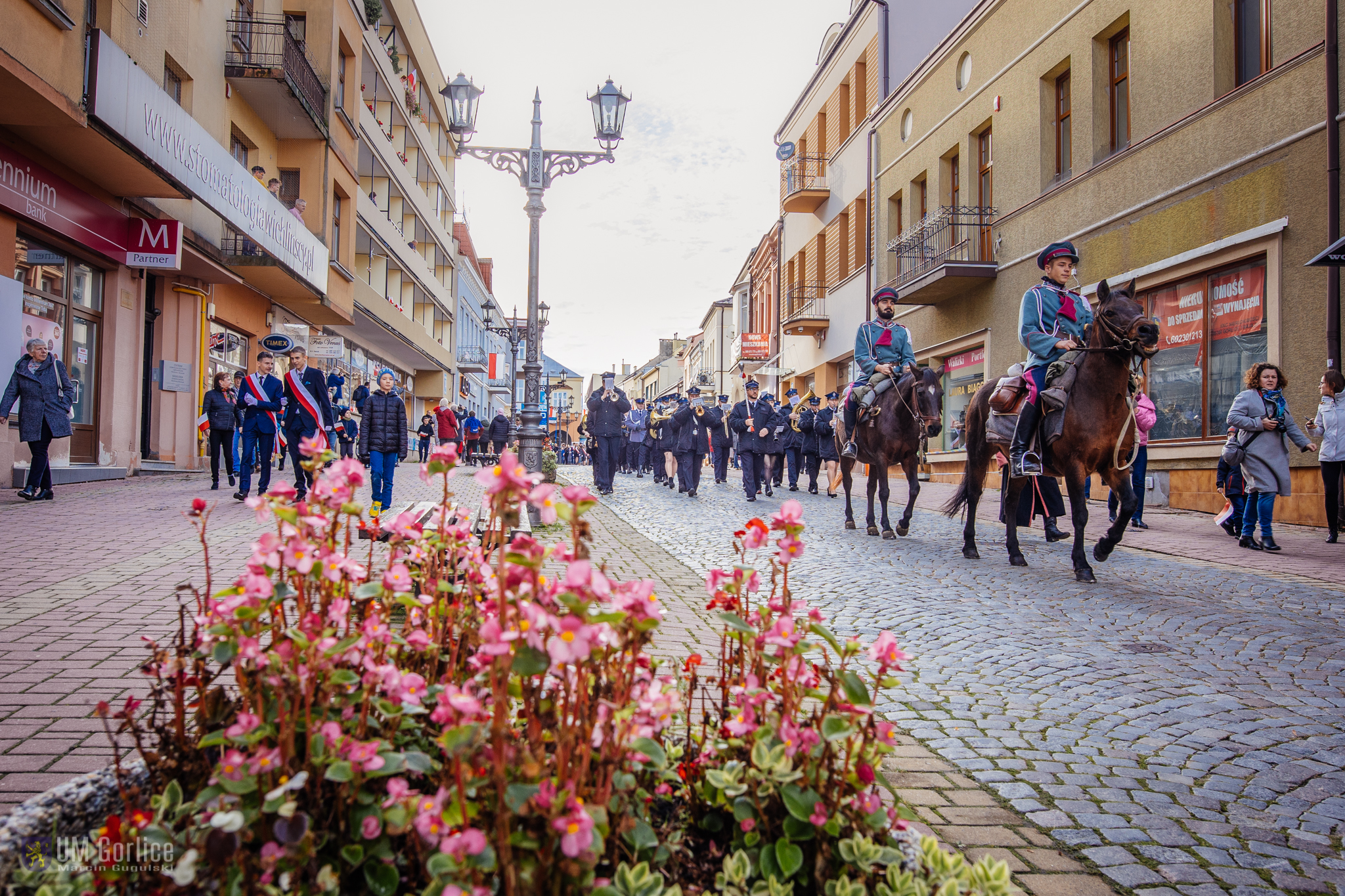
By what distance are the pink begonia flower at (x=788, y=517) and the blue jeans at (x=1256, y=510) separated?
887cm

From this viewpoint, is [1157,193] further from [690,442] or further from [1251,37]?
[690,442]

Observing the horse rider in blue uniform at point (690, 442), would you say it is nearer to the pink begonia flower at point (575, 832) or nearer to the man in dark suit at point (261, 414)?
the man in dark suit at point (261, 414)

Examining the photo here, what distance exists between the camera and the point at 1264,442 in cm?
916

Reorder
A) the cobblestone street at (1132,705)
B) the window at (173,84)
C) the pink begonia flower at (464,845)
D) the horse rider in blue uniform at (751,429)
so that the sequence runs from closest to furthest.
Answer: the pink begonia flower at (464,845) → the cobblestone street at (1132,705) → the horse rider in blue uniform at (751,429) → the window at (173,84)

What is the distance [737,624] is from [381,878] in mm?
816

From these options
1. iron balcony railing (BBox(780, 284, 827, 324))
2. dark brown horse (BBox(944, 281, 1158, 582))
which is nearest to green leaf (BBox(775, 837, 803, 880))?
dark brown horse (BBox(944, 281, 1158, 582))

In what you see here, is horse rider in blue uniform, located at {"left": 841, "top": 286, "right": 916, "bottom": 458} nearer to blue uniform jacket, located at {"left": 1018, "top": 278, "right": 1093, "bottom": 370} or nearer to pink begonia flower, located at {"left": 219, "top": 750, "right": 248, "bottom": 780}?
blue uniform jacket, located at {"left": 1018, "top": 278, "right": 1093, "bottom": 370}

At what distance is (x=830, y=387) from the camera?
96.6 ft

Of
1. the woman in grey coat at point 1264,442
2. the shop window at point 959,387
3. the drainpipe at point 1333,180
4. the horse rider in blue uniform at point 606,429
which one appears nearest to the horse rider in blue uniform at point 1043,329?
the woman in grey coat at point 1264,442

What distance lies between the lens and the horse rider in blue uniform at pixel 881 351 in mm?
10594

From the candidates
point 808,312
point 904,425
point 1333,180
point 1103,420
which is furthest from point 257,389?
point 808,312

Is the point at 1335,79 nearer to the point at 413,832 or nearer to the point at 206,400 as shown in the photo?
the point at 413,832

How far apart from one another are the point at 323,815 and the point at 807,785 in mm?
915

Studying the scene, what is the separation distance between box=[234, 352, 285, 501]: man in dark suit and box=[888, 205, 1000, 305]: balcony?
13.1 metres
